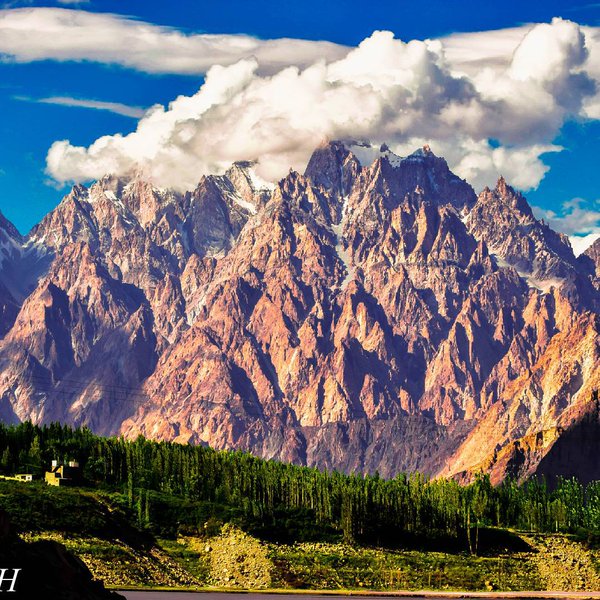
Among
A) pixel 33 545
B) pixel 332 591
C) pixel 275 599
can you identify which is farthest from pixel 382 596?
pixel 33 545

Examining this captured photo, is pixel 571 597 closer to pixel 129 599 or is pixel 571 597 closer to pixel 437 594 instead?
pixel 437 594

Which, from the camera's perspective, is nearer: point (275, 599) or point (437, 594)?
point (275, 599)

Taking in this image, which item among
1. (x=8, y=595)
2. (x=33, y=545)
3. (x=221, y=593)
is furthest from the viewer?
(x=221, y=593)

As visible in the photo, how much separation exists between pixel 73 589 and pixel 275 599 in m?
86.5

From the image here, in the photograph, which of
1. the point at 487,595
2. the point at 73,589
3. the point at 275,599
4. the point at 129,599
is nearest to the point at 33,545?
the point at 73,589

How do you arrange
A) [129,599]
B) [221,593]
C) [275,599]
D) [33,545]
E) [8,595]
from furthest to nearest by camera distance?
[221,593] → [275,599] → [129,599] → [33,545] → [8,595]

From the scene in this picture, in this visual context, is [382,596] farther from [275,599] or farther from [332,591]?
[275,599]

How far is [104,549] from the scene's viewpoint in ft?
649
